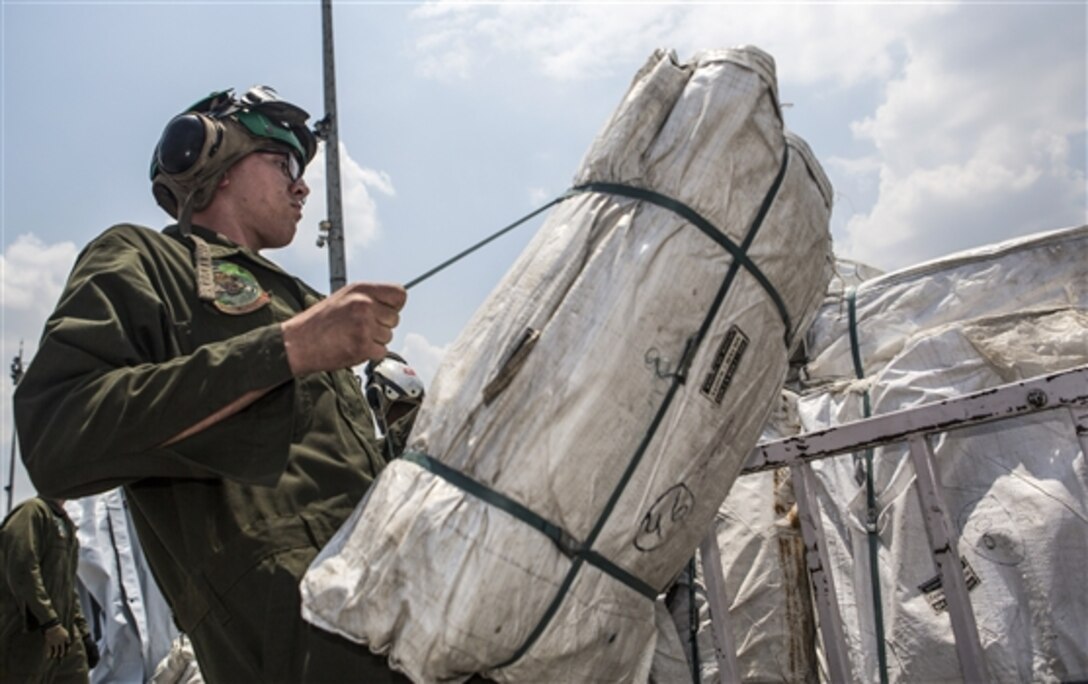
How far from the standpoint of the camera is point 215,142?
2.19m

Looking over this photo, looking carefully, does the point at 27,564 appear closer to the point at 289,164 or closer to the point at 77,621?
the point at 77,621

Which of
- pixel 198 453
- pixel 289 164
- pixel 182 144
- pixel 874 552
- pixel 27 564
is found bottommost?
pixel 27 564

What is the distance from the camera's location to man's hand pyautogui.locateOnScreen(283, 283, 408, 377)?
1.57 m

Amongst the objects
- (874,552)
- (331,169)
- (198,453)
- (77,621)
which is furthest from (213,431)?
(331,169)

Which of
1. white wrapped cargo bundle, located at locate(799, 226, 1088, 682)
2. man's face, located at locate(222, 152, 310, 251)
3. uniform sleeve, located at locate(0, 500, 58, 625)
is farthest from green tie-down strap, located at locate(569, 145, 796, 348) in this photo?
uniform sleeve, located at locate(0, 500, 58, 625)

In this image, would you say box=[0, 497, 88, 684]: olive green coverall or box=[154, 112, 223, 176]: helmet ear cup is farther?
box=[0, 497, 88, 684]: olive green coverall

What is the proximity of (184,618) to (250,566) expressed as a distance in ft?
0.77

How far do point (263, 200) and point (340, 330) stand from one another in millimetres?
843

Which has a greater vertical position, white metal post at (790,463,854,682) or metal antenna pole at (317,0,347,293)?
metal antenna pole at (317,0,347,293)

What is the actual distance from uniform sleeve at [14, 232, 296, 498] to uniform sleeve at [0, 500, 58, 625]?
5.16 meters

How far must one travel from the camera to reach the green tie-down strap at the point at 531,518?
4.63 ft

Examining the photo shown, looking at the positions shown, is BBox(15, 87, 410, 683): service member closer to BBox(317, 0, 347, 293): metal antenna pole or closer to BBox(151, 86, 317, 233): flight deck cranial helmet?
BBox(151, 86, 317, 233): flight deck cranial helmet

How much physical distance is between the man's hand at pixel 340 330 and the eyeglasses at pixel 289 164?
2.80 ft

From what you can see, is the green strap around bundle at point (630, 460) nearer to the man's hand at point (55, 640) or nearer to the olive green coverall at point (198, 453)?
the olive green coverall at point (198, 453)
